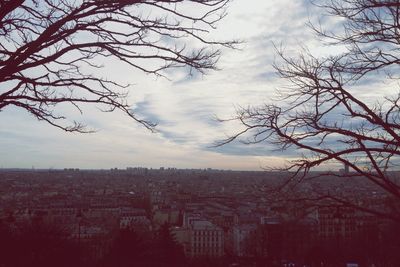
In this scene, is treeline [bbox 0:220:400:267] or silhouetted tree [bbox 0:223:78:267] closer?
silhouetted tree [bbox 0:223:78:267]

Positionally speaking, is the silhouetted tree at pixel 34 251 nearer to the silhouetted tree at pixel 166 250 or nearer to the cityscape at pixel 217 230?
the cityscape at pixel 217 230

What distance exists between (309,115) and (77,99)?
216 cm

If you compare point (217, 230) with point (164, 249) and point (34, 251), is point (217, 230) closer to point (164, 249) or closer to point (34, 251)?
point (164, 249)

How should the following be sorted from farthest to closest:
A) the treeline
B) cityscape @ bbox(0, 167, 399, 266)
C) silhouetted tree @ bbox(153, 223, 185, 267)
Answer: silhouetted tree @ bbox(153, 223, 185, 267) < the treeline < cityscape @ bbox(0, 167, 399, 266)

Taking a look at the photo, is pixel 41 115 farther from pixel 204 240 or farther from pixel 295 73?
pixel 204 240

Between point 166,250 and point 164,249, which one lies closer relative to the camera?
point 166,250

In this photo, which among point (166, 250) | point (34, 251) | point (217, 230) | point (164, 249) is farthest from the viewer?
point (217, 230)

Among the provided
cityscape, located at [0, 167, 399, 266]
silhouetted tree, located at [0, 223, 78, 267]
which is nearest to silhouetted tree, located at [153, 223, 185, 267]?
cityscape, located at [0, 167, 399, 266]

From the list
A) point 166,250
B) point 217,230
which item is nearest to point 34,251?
point 166,250

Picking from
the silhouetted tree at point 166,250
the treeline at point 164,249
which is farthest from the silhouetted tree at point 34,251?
the silhouetted tree at point 166,250

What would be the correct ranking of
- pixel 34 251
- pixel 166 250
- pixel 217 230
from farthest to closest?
pixel 217 230
pixel 166 250
pixel 34 251

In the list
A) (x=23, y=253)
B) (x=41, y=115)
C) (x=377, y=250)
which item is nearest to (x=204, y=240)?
(x=377, y=250)

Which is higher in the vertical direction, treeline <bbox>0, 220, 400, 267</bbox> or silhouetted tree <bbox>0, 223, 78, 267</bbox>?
silhouetted tree <bbox>0, 223, 78, 267</bbox>

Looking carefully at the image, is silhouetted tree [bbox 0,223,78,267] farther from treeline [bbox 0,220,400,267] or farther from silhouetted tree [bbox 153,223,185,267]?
silhouetted tree [bbox 153,223,185,267]
